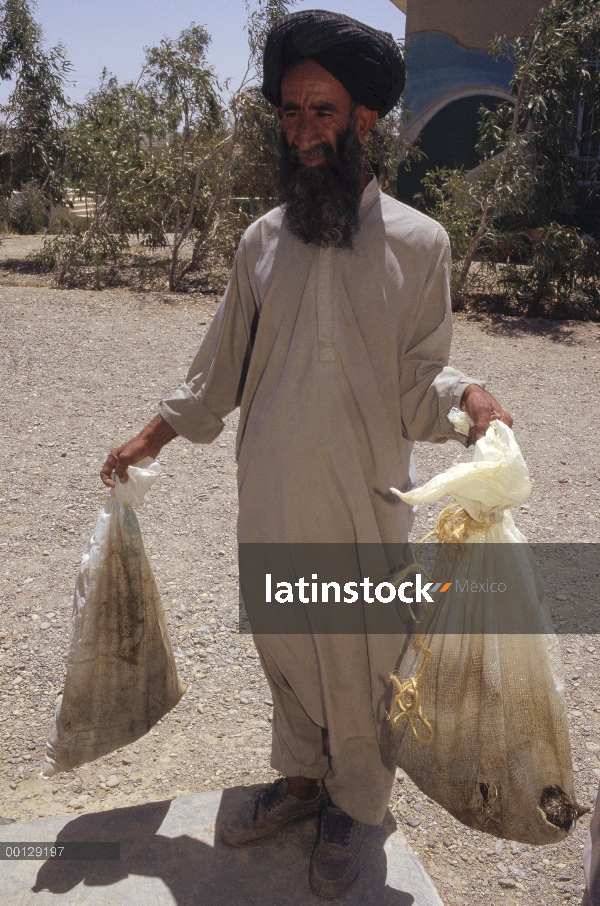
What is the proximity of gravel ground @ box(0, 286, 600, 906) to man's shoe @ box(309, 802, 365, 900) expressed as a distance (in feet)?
1.04

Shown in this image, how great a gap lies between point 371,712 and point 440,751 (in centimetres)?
34

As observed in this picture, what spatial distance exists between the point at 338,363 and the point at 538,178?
339 inches

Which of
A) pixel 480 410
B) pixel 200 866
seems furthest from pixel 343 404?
pixel 200 866

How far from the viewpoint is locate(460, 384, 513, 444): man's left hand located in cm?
175

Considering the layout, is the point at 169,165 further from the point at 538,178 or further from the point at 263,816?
the point at 263,816

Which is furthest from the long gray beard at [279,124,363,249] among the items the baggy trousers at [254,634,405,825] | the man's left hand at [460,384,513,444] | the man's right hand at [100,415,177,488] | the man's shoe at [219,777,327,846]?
the man's shoe at [219,777,327,846]

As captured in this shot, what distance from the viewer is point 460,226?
9.31 meters

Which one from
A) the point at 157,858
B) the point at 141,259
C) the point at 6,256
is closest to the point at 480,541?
the point at 157,858

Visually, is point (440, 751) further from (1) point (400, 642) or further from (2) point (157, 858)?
(2) point (157, 858)

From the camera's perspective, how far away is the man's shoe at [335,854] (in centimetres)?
202

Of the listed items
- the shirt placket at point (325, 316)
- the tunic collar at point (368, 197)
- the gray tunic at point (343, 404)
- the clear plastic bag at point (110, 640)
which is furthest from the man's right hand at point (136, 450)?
the tunic collar at point (368, 197)

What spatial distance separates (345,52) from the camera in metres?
1.93

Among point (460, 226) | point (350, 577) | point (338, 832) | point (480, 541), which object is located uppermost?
point (460, 226)

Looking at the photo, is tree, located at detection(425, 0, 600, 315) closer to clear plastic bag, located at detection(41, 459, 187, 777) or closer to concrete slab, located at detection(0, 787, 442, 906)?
clear plastic bag, located at detection(41, 459, 187, 777)
